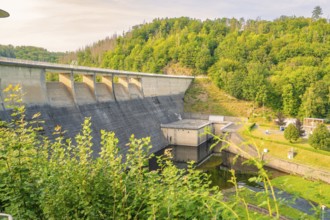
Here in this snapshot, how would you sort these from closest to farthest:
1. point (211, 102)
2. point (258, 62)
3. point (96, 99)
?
point (96, 99), point (211, 102), point (258, 62)

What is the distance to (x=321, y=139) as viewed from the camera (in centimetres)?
2547

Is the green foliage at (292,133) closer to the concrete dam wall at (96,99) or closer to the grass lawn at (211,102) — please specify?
the concrete dam wall at (96,99)

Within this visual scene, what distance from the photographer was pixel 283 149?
27.2 m

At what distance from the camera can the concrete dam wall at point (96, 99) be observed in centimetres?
2039

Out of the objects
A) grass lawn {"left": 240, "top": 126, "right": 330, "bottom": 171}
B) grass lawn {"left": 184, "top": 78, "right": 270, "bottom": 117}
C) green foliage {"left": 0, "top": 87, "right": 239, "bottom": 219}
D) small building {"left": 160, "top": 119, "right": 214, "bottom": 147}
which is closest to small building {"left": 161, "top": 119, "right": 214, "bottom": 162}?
small building {"left": 160, "top": 119, "right": 214, "bottom": 147}

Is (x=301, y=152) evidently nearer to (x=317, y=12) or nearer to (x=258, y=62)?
(x=258, y=62)

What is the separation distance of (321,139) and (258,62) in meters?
29.4

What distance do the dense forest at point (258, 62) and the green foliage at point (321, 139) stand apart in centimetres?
1488

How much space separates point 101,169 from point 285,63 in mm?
53898

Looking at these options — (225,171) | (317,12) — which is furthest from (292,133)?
(317,12)

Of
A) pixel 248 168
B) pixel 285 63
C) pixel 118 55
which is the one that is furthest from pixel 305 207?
pixel 118 55

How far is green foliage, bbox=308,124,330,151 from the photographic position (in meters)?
25.2

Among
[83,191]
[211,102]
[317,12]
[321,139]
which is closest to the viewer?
[83,191]

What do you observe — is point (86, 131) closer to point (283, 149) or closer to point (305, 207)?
point (305, 207)
